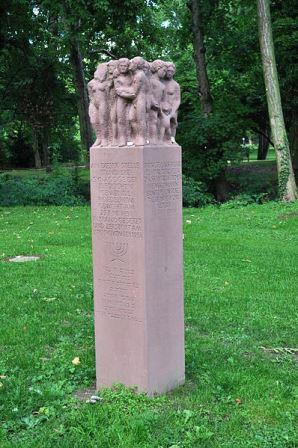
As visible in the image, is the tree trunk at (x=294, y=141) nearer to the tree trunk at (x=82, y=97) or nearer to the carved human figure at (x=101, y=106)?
the tree trunk at (x=82, y=97)

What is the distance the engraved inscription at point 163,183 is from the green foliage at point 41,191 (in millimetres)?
14590

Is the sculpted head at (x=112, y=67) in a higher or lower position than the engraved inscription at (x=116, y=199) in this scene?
higher

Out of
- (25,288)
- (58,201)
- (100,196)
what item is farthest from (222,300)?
(58,201)

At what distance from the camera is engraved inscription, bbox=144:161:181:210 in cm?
427

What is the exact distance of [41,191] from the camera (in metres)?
19.1

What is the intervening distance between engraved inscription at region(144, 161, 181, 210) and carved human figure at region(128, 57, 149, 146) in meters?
0.23

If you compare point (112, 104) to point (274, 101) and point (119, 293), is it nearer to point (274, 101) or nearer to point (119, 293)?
point (119, 293)

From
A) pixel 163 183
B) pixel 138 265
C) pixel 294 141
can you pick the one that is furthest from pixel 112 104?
pixel 294 141

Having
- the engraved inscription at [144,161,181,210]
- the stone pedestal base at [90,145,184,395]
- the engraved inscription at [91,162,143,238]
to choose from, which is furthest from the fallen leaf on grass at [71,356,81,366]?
the engraved inscription at [144,161,181,210]

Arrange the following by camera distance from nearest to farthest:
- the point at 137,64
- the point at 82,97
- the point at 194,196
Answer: the point at 137,64
the point at 194,196
the point at 82,97

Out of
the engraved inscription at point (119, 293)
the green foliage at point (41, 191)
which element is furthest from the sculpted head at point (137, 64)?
the green foliage at point (41, 191)

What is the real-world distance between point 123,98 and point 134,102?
101 mm

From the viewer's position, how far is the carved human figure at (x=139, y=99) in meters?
4.25

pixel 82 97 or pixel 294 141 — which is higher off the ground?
pixel 82 97
